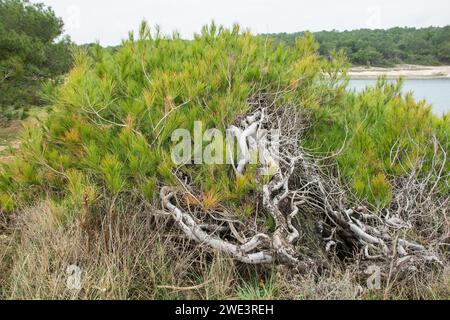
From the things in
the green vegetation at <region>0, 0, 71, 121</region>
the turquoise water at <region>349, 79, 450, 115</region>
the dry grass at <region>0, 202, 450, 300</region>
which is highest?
the green vegetation at <region>0, 0, 71, 121</region>

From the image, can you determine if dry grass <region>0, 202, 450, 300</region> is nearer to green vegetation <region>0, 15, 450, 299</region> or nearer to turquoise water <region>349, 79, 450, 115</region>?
green vegetation <region>0, 15, 450, 299</region>

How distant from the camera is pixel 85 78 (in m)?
2.79

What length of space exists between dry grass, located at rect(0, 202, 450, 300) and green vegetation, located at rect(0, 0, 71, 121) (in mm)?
4099

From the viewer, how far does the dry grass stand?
2182mm

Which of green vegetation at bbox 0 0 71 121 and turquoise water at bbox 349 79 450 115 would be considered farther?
green vegetation at bbox 0 0 71 121

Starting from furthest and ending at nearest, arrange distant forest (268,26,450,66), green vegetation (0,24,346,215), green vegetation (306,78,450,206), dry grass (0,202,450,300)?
distant forest (268,26,450,66) < green vegetation (306,78,450,206) < green vegetation (0,24,346,215) < dry grass (0,202,450,300)

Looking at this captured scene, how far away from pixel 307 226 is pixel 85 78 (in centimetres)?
172

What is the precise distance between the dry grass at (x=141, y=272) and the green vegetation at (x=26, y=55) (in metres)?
4.10

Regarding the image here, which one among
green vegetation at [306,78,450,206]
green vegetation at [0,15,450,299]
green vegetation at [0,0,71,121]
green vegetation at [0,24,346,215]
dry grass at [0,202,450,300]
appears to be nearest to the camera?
dry grass at [0,202,450,300]

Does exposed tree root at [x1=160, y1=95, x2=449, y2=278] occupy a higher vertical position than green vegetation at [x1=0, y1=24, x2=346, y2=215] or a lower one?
lower

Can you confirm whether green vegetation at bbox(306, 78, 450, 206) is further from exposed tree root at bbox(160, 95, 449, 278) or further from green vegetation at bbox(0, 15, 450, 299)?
Result: exposed tree root at bbox(160, 95, 449, 278)

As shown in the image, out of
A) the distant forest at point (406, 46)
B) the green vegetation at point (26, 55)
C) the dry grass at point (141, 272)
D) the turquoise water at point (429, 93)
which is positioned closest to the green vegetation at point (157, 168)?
the dry grass at point (141, 272)

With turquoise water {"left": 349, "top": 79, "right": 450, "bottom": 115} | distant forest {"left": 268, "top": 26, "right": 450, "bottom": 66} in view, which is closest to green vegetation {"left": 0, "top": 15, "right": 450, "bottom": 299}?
turquoise water {"left": 349, "top": 79, "right": 450, "bottom": 115}

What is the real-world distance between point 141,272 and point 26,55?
6365 mm
